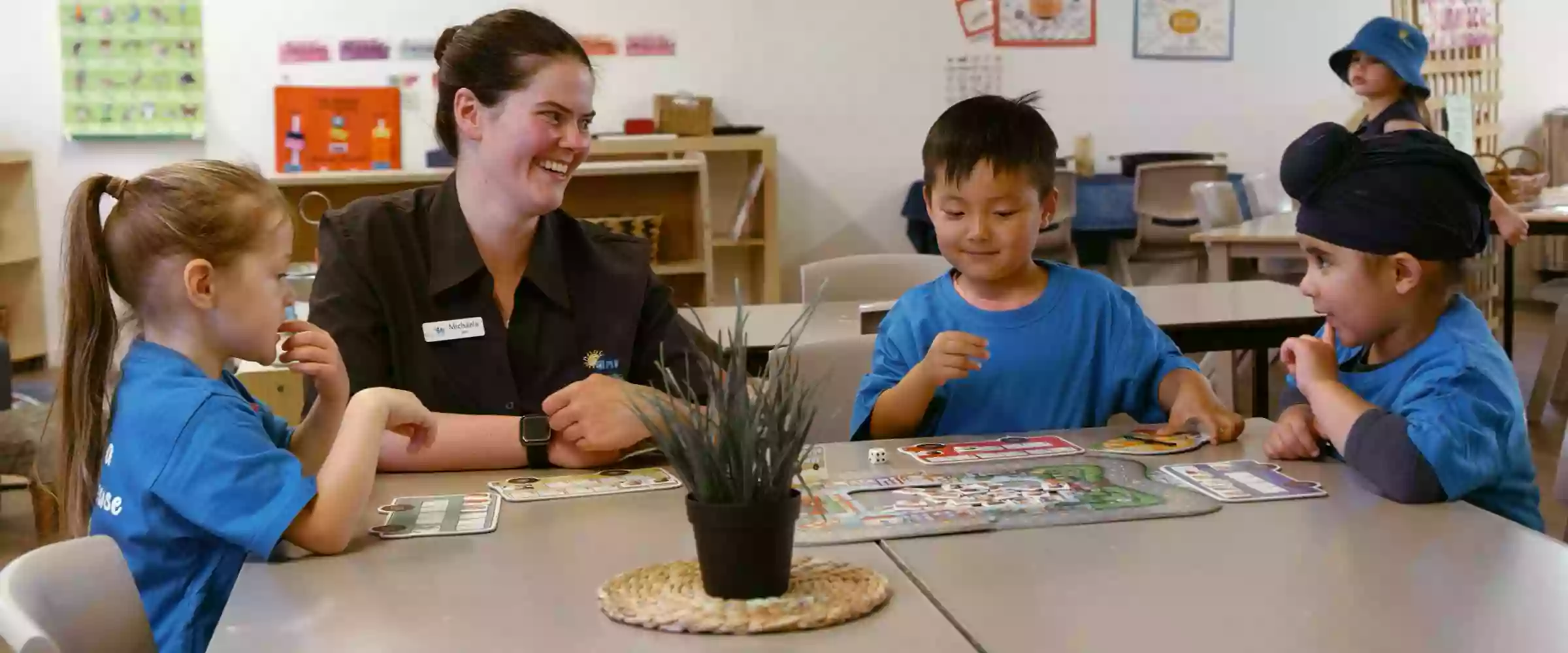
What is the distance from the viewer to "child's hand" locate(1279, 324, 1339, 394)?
1655 millimetres

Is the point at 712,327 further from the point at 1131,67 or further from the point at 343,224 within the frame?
the point at 1131,67

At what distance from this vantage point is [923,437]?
1.86m

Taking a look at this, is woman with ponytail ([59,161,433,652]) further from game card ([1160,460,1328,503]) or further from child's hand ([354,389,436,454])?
game card ([1160,460,1328,503])

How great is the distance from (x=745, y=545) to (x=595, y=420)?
0.63m

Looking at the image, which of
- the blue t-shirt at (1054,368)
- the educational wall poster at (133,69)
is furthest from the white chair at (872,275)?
the educational wall poster at (133,69)

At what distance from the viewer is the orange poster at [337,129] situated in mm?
6742

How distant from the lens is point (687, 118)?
266 inches

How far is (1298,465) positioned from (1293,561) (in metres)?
0.41

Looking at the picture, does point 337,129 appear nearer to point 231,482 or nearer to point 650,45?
point 650,45

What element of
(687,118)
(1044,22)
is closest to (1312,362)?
(687,118)

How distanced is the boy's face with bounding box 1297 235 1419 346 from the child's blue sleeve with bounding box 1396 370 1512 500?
10 cm

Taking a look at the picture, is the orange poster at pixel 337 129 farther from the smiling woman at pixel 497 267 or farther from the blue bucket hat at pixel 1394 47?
the smiling woman at pixel 497 267

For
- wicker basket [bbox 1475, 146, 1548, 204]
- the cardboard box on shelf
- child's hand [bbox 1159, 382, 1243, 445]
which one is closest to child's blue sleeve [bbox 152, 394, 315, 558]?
child's hand [bbox 1159, 382, 1243, 445]

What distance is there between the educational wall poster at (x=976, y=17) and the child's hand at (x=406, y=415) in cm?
636
